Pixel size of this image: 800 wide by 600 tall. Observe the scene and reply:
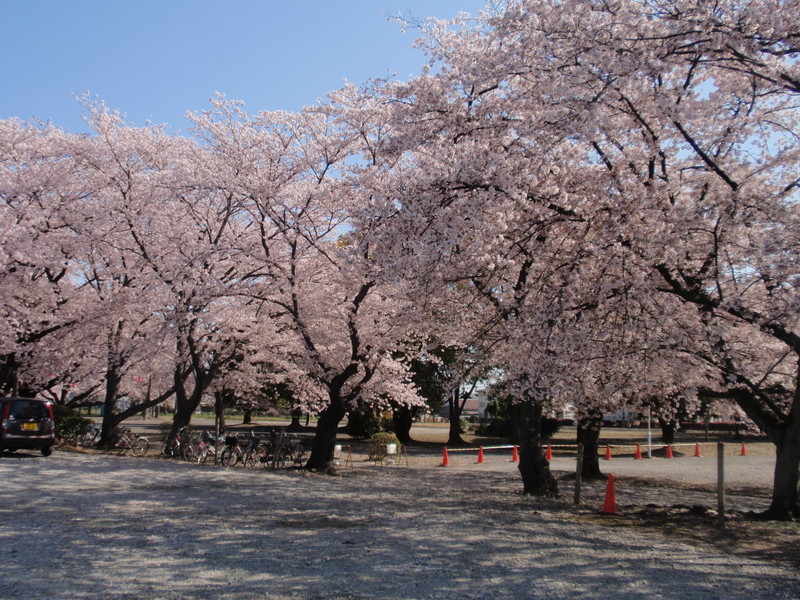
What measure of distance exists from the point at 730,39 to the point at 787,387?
380 inches

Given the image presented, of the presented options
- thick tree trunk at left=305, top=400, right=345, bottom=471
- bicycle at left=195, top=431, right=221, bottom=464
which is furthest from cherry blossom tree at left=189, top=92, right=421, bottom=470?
bicycle at left=195, top=431, right=221, bottom=464

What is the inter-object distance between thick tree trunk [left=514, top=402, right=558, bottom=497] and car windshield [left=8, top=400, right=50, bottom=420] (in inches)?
484

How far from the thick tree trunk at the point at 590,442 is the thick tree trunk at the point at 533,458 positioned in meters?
5.76

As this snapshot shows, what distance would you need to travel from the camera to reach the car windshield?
16547 mm

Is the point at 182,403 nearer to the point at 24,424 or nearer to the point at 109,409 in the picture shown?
the point at 109,409

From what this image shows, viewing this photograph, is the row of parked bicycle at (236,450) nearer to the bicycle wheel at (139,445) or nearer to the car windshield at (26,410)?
the bicycle wheel at (139,445)

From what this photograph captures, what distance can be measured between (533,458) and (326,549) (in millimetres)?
7878

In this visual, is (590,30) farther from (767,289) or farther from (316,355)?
(316,355)

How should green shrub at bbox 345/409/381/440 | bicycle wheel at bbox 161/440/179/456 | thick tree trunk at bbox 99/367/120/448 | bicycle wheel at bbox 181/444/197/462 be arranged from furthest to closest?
green shrub at bbox 345/409/381/440 < thick tree trunk at bbox 99/367/120/448 < bicycle wheel at bbox 161/440/179/456 < bicycle wheel at bbox 181/444/197/462

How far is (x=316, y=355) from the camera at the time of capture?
61.2 feet

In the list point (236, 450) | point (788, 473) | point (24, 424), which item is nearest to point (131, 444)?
point (236, 450)

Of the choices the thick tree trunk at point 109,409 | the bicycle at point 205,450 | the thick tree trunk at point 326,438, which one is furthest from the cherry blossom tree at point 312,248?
the thick tree trunk at point 109,409

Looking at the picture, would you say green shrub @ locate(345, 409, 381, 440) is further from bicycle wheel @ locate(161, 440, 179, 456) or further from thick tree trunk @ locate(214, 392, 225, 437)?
bicycle wheel @ locate(161, 440, 179, 456)

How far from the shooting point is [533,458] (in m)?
14.3
